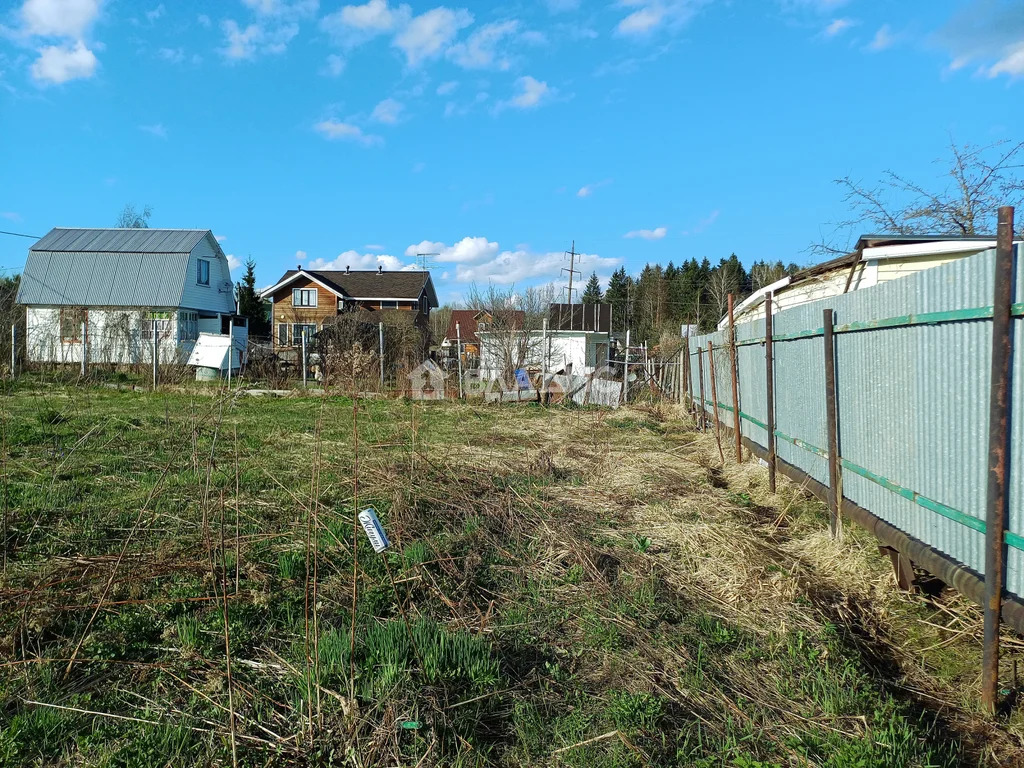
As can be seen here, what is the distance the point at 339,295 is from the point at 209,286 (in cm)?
801

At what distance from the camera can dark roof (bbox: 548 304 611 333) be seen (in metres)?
45.7

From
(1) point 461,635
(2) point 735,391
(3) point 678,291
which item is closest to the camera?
(1) point 461,635

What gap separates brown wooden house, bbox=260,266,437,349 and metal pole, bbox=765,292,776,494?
3164 cm

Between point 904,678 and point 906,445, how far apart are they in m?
1.28

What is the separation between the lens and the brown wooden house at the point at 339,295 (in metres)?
39.7

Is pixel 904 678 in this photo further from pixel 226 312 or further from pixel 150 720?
pixel 226 312

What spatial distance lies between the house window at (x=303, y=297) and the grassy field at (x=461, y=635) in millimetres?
34716

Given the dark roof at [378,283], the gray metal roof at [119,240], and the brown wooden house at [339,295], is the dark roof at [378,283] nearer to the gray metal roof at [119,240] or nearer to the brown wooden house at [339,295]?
the brown wooden house at [339,295]

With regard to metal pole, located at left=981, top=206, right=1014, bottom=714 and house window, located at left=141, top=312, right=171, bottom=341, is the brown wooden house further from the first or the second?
metal pole, located at left=981, top=206, right=1014, bottom=714

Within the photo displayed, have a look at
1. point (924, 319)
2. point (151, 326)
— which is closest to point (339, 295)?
point (151, 326)

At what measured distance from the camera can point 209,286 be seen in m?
34.0

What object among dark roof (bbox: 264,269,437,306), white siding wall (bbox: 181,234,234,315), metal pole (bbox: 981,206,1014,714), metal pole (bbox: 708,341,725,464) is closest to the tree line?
dark roof (bbox: 264,269,437,306)

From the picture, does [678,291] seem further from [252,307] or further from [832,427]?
[832,427]

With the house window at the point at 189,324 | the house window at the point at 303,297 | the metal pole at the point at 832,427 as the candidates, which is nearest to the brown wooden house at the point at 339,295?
the house window at the point at 303,297
